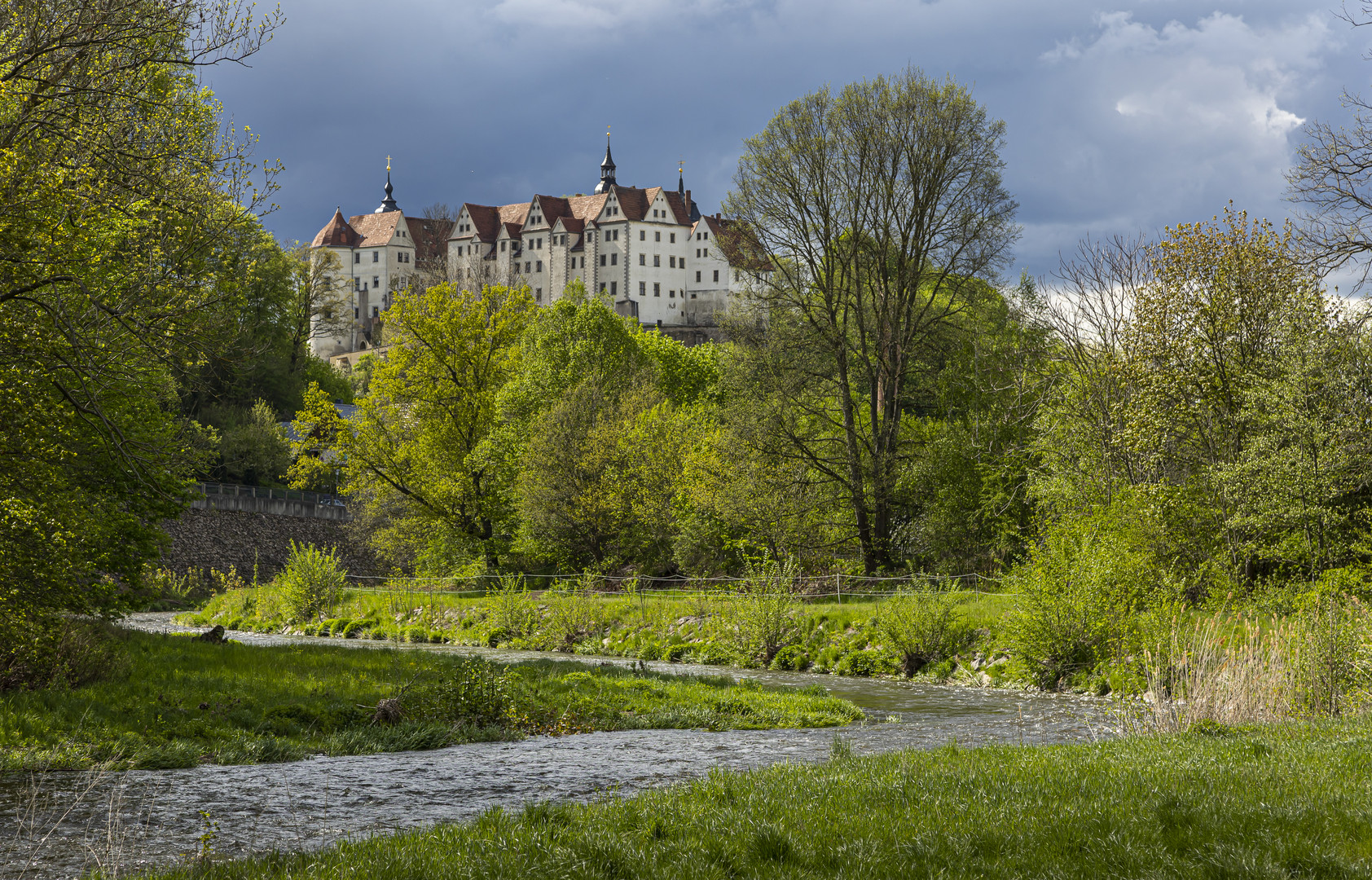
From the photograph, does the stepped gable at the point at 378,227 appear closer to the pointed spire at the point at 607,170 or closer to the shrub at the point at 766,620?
the pointed spire at the point at 607,170

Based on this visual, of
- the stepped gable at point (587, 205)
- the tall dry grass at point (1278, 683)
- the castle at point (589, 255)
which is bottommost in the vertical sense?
the tall dry grass at point (1278, 683)

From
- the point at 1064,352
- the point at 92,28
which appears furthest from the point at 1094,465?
the point at 92,28

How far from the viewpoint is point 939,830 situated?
23.4 feet

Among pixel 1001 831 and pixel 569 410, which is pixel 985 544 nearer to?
pixel 569 410

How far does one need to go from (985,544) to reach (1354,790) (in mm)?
27106

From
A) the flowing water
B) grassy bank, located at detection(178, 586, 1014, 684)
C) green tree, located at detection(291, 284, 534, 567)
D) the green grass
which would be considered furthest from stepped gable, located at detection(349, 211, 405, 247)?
the green grass

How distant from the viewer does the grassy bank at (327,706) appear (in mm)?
12477

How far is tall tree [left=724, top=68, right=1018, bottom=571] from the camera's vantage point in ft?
111

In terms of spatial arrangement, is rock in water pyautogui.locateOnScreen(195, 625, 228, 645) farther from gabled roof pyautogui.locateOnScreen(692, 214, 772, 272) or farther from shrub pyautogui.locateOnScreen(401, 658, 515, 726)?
gabled roof pyautogui.locateOnScreen(692, 214, 772, 272)

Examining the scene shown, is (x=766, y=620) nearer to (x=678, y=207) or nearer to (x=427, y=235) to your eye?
(x=678, y=207)

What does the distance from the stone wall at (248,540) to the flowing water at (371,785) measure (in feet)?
143

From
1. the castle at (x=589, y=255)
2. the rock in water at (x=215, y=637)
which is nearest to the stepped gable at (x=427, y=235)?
the castle at (x=589, y=255)

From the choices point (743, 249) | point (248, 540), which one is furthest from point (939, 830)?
point (248, 540)

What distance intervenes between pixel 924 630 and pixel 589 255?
11139 centimetres
